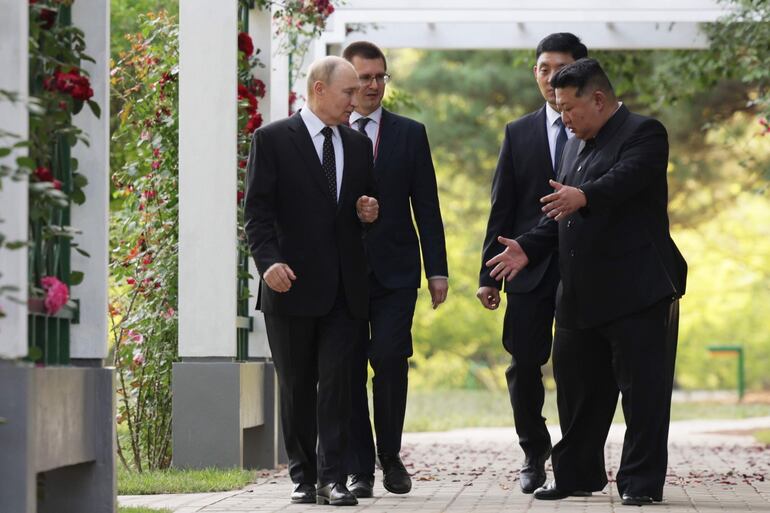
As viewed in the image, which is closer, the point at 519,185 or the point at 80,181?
the point at 80,181

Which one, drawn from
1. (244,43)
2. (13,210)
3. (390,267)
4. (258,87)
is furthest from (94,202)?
(258,87)

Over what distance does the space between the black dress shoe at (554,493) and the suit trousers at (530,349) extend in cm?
52

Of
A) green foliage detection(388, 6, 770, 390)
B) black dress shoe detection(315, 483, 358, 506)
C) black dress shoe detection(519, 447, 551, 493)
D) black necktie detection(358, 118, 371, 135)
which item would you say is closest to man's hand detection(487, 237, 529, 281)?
black dress shoe detection(519, 447, 551, 493)

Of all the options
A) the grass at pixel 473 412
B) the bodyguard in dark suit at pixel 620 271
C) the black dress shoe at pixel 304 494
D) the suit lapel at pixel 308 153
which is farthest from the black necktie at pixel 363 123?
the grass at pixel 473 412

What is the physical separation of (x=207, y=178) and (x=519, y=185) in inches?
71.6

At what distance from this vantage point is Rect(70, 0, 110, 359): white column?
18.4 feet

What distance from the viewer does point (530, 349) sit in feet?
24.1

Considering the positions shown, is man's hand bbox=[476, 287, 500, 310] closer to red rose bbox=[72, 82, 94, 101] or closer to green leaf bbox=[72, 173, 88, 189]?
green leaf bbox=[72, 173, 88, 189]

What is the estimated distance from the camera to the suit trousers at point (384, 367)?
7.16 metres

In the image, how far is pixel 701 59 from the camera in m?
14.6

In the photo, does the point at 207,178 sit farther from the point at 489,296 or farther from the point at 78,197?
the point at 78,197

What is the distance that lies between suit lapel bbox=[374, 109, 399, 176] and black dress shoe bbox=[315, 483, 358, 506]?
167 cm

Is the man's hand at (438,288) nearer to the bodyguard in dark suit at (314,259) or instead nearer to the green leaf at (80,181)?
the bodyguard in dark suit at (314,259)

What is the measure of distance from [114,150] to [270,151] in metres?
7.23
